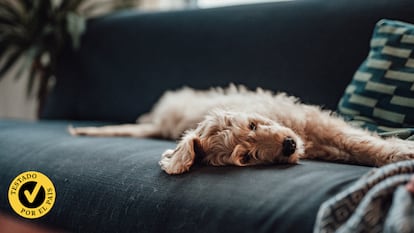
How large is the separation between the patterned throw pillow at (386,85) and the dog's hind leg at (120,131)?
82cm

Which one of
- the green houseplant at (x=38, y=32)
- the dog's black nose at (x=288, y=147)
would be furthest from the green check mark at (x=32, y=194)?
the green houseplant at (x=38, y=32)

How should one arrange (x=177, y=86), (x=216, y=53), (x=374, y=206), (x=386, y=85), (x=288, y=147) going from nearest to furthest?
1. (x=374, y=206)
2. (x=288, y=147)
3. (x=386, y=85)
4. (x=216, y=53)
5. (x=177, y=86)

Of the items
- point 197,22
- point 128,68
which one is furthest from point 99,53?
point 197,22

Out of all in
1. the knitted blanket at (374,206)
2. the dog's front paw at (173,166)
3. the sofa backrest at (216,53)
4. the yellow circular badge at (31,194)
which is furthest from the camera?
the sofa backrest at (216,53)

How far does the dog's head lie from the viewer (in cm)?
122

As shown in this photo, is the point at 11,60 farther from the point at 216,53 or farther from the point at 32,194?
the point at 32,194

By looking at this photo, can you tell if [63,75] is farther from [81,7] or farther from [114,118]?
[81,7]

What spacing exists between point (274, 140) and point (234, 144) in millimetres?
113

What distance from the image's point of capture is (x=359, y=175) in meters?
1.03

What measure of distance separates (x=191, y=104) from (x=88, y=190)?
790mm

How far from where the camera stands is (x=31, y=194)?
1313mm

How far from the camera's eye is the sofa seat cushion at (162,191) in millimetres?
925

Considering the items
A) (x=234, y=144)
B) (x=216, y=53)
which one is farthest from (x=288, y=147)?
(x=216, y=53)

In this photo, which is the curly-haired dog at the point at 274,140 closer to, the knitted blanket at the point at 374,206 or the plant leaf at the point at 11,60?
the knitted blanket at the point at 374,206
